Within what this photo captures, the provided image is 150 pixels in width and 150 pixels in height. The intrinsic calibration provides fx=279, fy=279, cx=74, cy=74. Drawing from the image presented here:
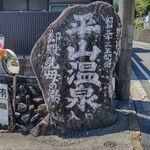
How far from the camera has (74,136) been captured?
4695 millimetres

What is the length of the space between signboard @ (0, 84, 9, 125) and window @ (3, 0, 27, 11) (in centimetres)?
914

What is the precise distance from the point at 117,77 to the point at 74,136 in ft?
7.03

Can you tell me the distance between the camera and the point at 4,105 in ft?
16.5

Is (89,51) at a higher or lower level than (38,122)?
higher

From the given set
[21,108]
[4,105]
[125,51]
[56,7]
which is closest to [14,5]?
[56,7]

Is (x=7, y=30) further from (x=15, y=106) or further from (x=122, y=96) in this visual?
(x=122, y=96)

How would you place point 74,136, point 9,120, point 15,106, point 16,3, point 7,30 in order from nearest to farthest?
point 74,136
point 9,120
point 15,106
point 7,30
point 16,3

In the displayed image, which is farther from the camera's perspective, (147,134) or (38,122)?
(38,122)

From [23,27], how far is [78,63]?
4197mm

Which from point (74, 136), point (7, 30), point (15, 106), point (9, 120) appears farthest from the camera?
point (7, 30)

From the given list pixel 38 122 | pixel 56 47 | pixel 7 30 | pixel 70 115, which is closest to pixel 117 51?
pixel 56 47

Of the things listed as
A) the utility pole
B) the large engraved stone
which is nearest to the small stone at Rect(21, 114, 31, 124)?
the large engraved stone

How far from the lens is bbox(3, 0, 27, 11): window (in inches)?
528

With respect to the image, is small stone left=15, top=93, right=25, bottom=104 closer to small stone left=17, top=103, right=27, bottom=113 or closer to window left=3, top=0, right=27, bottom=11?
small stone left=17, top=103, right=27, bottom=113
